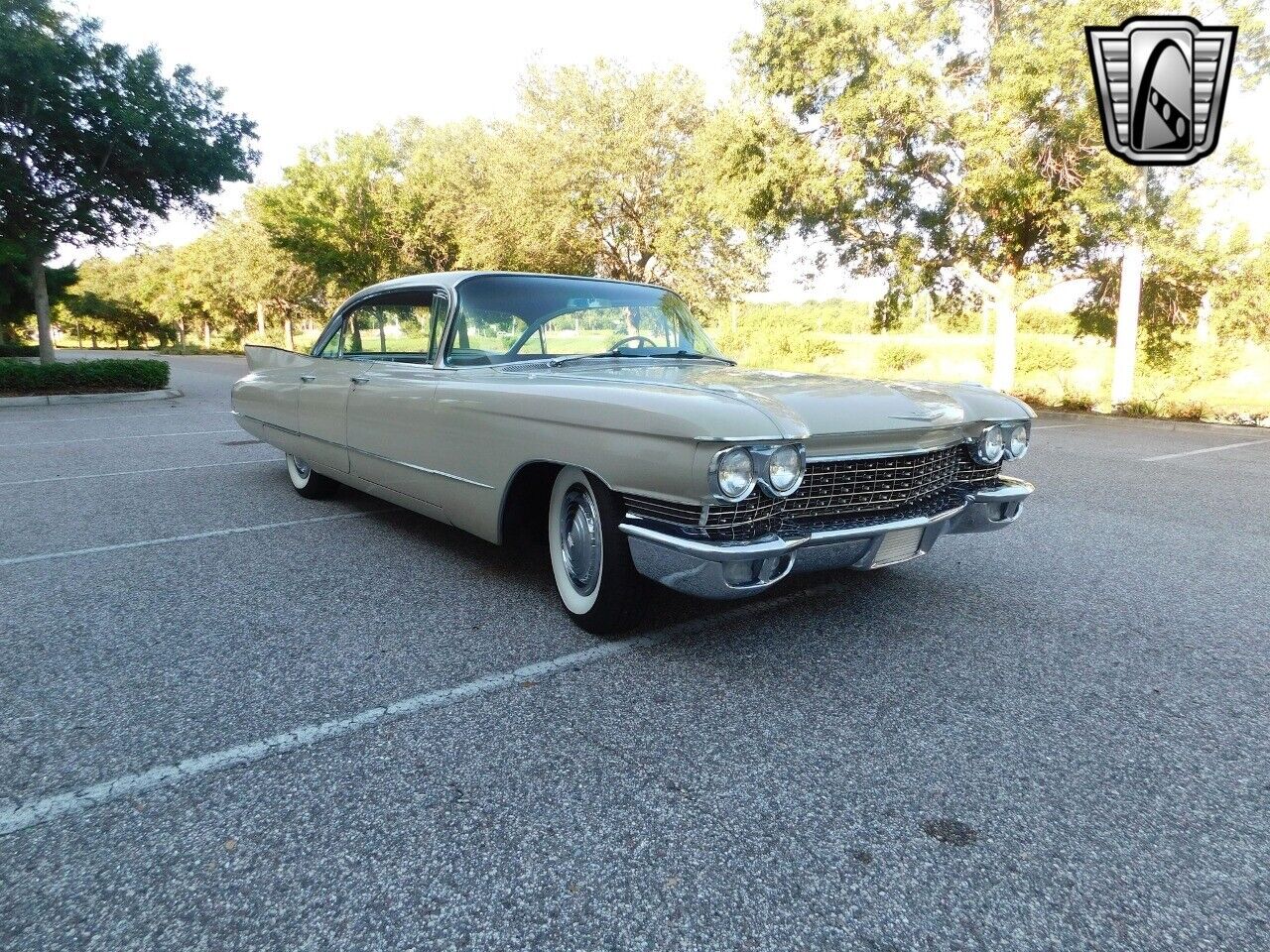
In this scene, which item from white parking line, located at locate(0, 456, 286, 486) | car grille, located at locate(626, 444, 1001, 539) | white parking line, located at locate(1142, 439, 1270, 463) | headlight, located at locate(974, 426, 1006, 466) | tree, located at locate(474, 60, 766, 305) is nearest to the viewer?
car grille, located at locate(626, 444, 1001, 539)

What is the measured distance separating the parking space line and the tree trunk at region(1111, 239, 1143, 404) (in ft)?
42.0

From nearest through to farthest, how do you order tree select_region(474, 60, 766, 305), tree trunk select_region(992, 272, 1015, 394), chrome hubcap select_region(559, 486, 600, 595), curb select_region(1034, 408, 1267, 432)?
chrome hubcap select_region(559, 486, 600, 595)
curb select_region(1034, 408, 1267, 432)
tree trunk select_region(992, 272, 1015, 394)
tree select_region(474, 60, 766, 305)

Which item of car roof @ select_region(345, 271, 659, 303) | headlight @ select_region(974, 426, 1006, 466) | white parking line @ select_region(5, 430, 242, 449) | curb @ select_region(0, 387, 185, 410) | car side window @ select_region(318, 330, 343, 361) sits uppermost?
car roof @ select_region(345, 271, 659, 303)

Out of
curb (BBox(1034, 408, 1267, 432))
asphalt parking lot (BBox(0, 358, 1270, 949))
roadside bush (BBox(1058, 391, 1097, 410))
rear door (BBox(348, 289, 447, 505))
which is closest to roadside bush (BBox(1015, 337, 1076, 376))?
roadside bush (BBox(1058, 391, 1097, 410))

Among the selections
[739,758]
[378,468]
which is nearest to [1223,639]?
[739,758]

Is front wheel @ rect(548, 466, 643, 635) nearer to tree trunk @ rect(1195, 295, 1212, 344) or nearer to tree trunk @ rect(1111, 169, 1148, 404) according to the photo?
tree trunk @ rect(1111, 169, 1148, 404)

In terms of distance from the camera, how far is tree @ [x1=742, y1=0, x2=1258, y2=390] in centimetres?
1166

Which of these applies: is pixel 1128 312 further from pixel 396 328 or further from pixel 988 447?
pixel 396 328

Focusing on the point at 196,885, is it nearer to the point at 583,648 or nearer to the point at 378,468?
the point at 583,648

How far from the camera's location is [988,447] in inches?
133

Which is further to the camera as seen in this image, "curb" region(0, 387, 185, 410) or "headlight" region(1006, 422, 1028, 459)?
"curb" region(0, 387, 185, 410)

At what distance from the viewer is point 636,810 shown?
197 centimetres

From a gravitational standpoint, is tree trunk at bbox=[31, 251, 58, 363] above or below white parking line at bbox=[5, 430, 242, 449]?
above

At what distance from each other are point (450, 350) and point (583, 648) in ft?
5.67
